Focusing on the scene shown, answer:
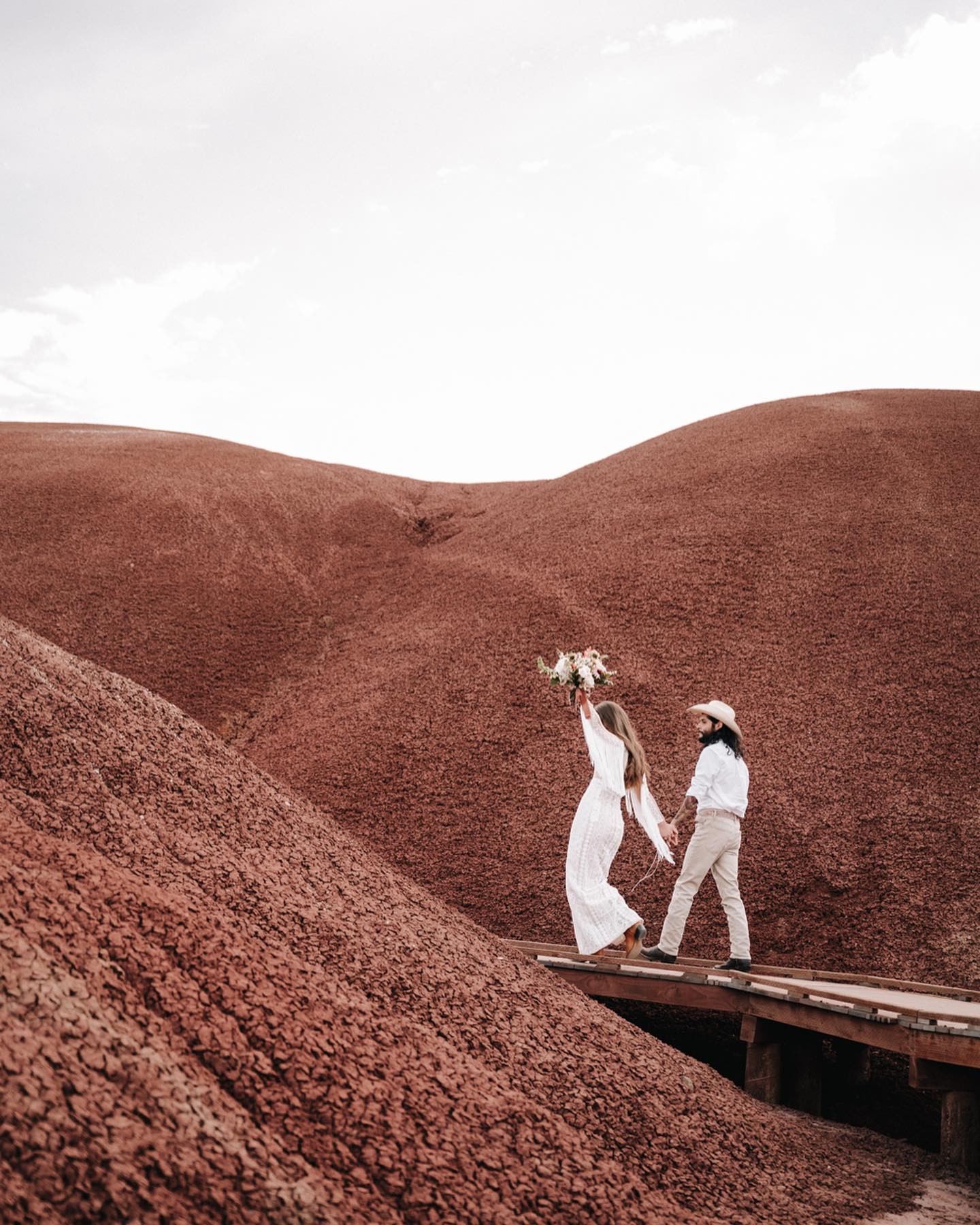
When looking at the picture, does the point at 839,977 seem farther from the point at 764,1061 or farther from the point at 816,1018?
the point at 816,1018

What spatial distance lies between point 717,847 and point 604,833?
0.79m

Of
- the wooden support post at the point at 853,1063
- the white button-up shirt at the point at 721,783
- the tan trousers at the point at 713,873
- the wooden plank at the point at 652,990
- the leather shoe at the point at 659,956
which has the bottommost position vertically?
the wooden support post at the point at 853,1063

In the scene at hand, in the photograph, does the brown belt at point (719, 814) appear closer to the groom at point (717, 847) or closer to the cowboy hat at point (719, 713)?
the groom at point (717, 847)

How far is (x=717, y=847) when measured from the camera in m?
6.73

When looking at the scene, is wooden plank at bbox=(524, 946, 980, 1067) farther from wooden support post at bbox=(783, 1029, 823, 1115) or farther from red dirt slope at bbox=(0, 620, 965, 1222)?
red dirt slope at bbox=(0, 620, 965, 1222)

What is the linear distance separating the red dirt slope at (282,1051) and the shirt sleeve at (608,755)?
1.64m

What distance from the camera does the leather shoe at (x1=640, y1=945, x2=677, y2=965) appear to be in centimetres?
684

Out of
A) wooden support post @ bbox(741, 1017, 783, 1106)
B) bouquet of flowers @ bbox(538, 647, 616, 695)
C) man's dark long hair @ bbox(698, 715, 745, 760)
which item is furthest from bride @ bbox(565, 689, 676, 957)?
wooden support post @ bbox(741, 1017, 783, 1106)

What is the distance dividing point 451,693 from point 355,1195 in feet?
33.2

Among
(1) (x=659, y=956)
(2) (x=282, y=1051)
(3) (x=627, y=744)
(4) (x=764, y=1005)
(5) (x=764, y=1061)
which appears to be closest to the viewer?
(2) (x=282, y=1051)

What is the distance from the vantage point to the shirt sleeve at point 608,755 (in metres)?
6.95

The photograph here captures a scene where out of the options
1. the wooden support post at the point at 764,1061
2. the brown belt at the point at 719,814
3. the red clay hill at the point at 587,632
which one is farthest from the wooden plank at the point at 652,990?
the red clay hill at the point at 587,632

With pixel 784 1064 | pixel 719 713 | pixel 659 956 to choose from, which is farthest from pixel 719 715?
pixel 784 1064

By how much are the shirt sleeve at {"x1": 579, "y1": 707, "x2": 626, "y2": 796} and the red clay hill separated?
8.07 ft
